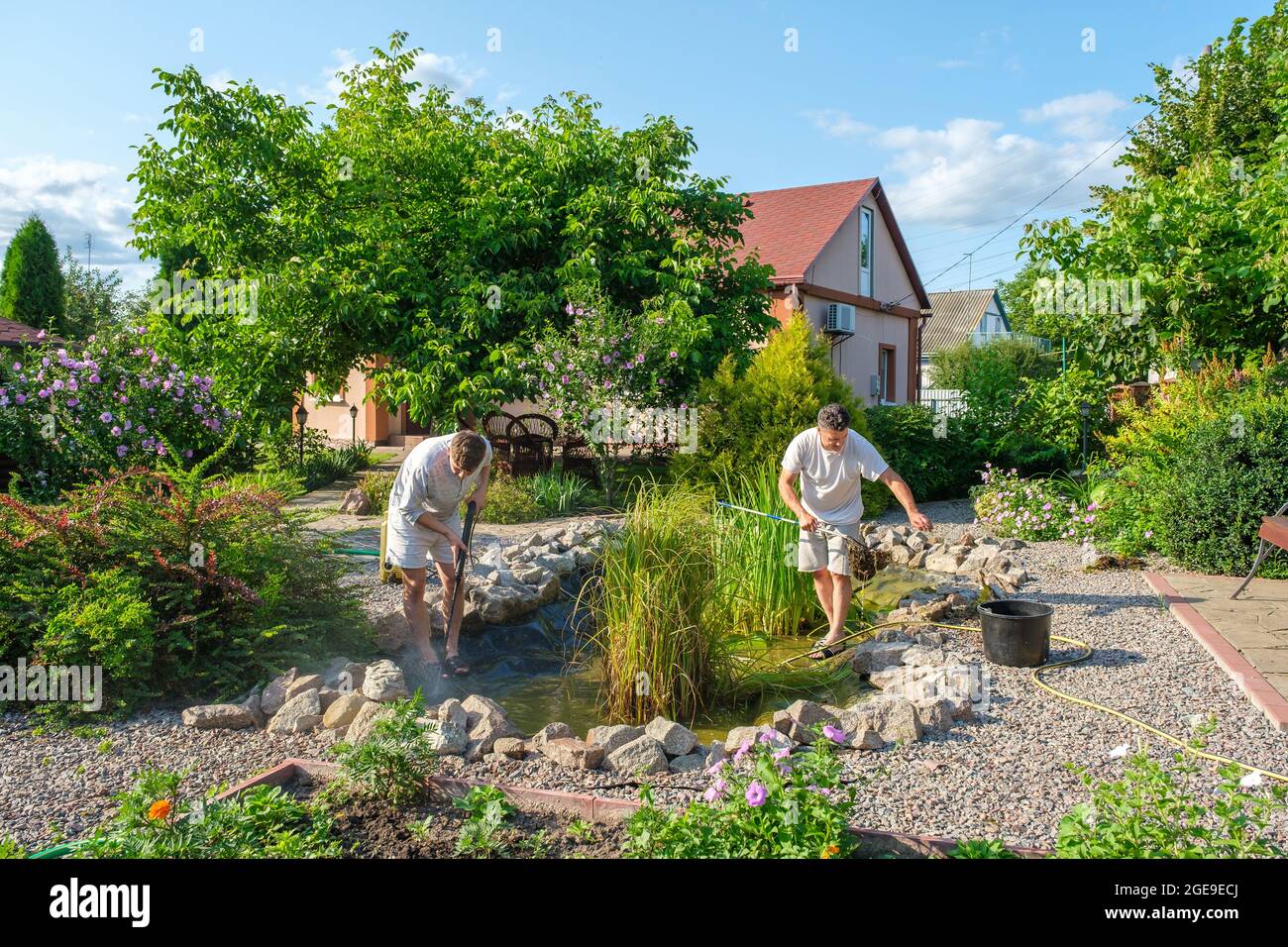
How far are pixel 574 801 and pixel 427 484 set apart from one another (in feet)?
8.40

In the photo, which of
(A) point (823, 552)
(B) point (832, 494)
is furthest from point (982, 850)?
(B) point (832, 494)

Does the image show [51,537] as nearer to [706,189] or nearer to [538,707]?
[538,707]

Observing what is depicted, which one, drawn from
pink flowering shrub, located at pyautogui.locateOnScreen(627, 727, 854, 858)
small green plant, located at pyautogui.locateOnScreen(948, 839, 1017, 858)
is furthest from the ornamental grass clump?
small green plant, located at pyautogui.locateOnScreen(948, 839, 1017, 858)

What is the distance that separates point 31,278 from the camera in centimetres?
2033

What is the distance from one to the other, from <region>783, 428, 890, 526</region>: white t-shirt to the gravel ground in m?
1.34

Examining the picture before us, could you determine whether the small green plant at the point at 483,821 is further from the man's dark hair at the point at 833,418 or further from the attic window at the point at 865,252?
the attic window at the point at 865,252

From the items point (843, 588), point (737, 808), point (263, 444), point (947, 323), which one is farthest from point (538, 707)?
point (947, 323)

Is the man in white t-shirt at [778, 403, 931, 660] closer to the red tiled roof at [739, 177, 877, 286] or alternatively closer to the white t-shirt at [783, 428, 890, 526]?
the white t-shirt at [783, 428, 890, 526]

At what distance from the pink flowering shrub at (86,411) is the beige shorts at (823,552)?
606cm

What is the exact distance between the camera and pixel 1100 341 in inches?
388
